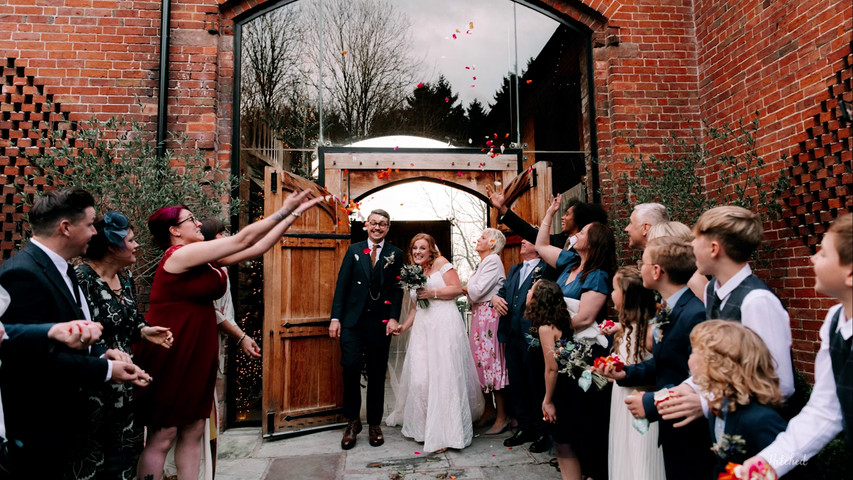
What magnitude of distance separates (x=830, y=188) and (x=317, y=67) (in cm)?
512

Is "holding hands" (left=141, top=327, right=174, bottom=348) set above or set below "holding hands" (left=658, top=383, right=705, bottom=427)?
above

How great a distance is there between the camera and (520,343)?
466 centimetres

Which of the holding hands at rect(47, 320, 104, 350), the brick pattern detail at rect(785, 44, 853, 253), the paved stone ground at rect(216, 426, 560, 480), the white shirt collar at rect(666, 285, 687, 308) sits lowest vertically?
the paved stone ground at rect(216, 426, 560, 480)

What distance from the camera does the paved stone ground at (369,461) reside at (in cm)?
405

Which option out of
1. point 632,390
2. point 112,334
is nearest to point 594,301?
point 632,390

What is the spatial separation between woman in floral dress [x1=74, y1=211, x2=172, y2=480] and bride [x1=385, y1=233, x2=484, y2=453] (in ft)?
7.92

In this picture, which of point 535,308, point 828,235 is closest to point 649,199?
point 535,308

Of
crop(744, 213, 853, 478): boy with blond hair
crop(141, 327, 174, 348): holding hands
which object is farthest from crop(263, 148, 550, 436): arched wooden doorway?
crop(744, 213, 853, 478): boy with blond hair

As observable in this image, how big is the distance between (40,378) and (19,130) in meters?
3.83

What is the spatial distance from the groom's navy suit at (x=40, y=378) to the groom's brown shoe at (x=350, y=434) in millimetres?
2699

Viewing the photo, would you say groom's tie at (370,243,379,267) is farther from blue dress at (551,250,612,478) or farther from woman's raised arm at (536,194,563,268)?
blue dress at (551,250,612,478)

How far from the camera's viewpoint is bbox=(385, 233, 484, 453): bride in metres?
4.57

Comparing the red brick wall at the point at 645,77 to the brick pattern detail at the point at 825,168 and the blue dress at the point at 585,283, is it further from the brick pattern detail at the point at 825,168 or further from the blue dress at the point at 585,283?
the blue dress at the point at 585,283

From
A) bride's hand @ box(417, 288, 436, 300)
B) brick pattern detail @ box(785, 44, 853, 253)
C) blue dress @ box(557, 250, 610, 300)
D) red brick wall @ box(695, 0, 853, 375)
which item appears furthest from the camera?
bride's hand @ box(417, 288, 436, 300)
